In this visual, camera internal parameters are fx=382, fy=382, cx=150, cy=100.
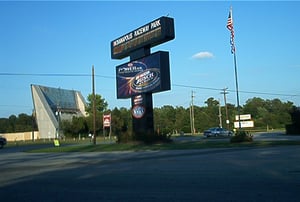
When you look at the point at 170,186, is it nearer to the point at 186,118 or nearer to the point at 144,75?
the point at 144,75

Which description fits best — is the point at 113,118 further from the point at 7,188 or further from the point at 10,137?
the point at 7,188

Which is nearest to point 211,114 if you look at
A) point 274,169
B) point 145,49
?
point 145,49

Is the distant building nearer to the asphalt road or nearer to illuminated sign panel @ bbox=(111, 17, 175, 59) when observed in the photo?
illuminated sign panel @ bbox=(111, 17, 175, 59)

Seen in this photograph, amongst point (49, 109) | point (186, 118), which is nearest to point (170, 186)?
point (186, 118)

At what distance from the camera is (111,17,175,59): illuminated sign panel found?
3672 cm

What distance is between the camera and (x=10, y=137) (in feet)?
367

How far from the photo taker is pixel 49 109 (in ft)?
348

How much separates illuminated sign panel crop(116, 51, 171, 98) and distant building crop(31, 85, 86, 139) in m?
62.5

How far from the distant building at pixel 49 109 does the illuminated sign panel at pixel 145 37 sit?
61.7 metres

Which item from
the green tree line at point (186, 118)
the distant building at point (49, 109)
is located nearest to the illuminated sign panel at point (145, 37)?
the green tree line at point (186, 118)

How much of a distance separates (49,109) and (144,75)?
72790 millimetres

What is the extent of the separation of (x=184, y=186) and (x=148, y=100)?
94.9ft

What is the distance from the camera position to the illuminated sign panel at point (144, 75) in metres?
37.1

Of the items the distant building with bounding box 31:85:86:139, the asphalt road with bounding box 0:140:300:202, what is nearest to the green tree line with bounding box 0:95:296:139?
the distant building with bounding box 31:85:86:139
